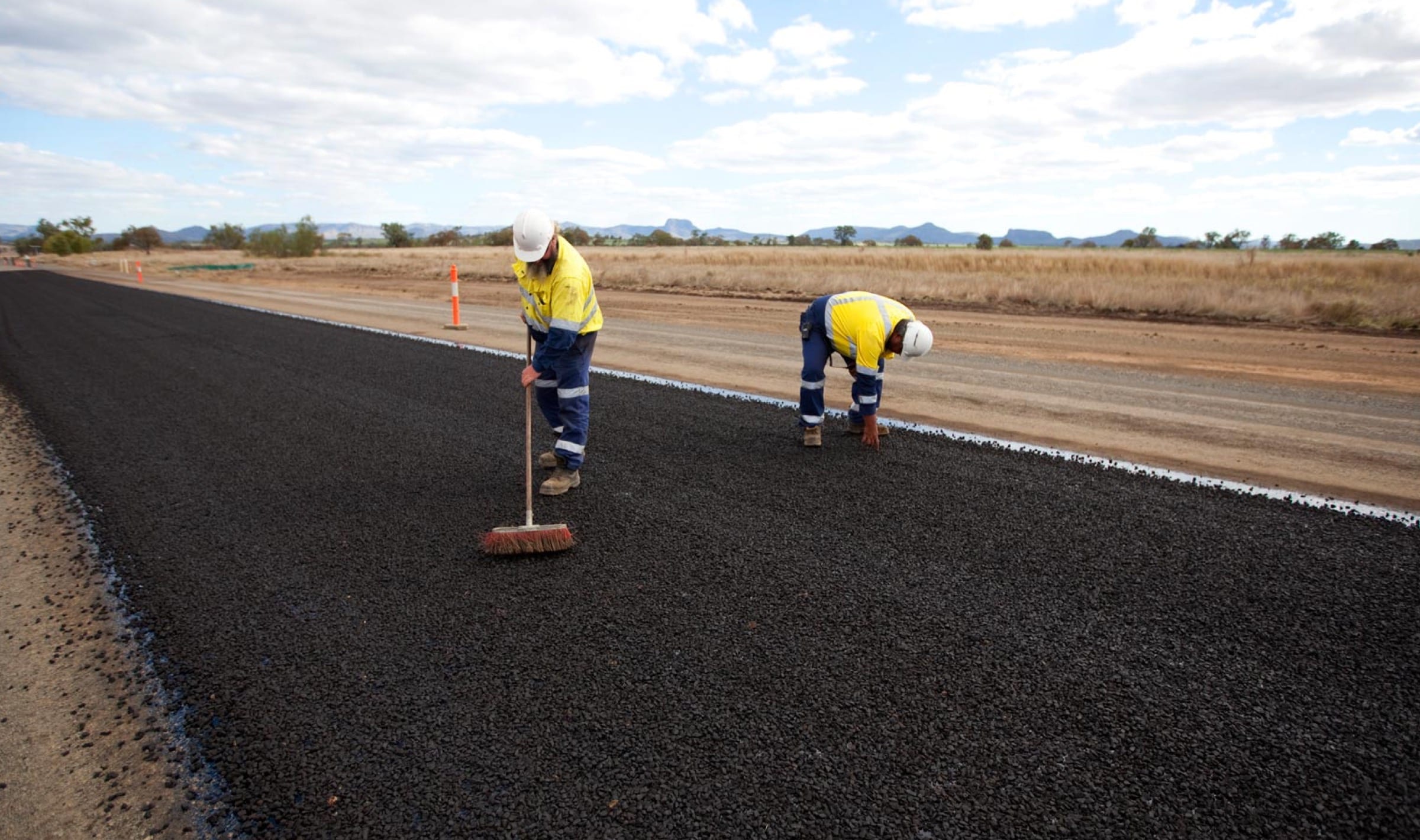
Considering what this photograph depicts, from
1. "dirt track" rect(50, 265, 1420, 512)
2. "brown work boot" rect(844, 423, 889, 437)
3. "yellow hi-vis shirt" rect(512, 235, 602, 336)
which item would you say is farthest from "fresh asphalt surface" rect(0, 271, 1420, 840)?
"dirt track" rect(50, 265, 1420, 512)

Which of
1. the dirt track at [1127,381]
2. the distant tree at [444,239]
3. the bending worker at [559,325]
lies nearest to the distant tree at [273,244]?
the distant tree at [444,239]

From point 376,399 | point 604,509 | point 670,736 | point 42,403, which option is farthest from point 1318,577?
point 42,403

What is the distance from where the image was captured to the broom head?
3846 mm

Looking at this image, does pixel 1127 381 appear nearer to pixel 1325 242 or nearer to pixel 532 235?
pixel 532 235

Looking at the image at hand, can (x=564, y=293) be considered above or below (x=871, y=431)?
above

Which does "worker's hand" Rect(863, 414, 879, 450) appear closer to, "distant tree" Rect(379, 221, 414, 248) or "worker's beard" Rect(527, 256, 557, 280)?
"worker's beard" Rect(527, 256, 557, 280)

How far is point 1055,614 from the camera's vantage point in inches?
129

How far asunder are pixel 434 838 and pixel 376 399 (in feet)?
19.3

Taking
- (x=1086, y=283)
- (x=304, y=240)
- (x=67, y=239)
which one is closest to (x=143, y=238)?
(x=67, y=239)

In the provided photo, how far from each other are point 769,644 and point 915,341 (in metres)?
3.21

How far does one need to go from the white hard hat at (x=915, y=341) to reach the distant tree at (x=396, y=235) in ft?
341

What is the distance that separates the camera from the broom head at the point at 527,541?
385cm

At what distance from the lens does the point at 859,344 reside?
5688 millimetres

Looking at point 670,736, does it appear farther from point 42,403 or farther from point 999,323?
point 999,323
